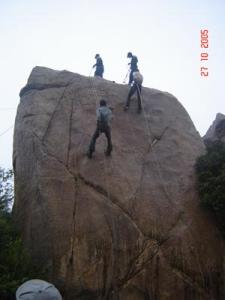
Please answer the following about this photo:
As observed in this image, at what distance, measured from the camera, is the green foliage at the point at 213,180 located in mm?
13281

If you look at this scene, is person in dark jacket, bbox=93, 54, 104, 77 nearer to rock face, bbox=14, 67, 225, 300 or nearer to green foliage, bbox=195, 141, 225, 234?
rock face, bbox=14, 67, 225, 300

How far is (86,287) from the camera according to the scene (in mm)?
11500

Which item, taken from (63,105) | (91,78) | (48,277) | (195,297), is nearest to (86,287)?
(48,277)

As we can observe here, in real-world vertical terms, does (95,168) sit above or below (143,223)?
above

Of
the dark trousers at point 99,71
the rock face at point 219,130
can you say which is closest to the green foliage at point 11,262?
the dark trousers at point 99,71

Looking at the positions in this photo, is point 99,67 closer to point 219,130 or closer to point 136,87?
point 136,87

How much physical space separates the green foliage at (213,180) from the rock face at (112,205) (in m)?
0.32

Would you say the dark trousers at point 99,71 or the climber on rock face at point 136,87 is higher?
the dark trousers at point 99,71

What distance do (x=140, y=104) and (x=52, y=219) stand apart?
652 centimetres

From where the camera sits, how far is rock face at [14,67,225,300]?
38.8 ft

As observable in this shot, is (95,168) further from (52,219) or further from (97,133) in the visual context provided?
(52,219)

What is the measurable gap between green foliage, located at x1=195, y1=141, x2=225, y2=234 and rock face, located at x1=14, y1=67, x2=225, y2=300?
32cm

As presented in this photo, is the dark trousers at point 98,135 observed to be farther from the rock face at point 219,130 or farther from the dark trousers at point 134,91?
the rock face at point 219,130

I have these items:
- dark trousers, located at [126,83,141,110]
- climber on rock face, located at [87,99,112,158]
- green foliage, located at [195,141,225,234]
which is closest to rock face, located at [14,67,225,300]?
green foliage, located at [195,141,225,234]
